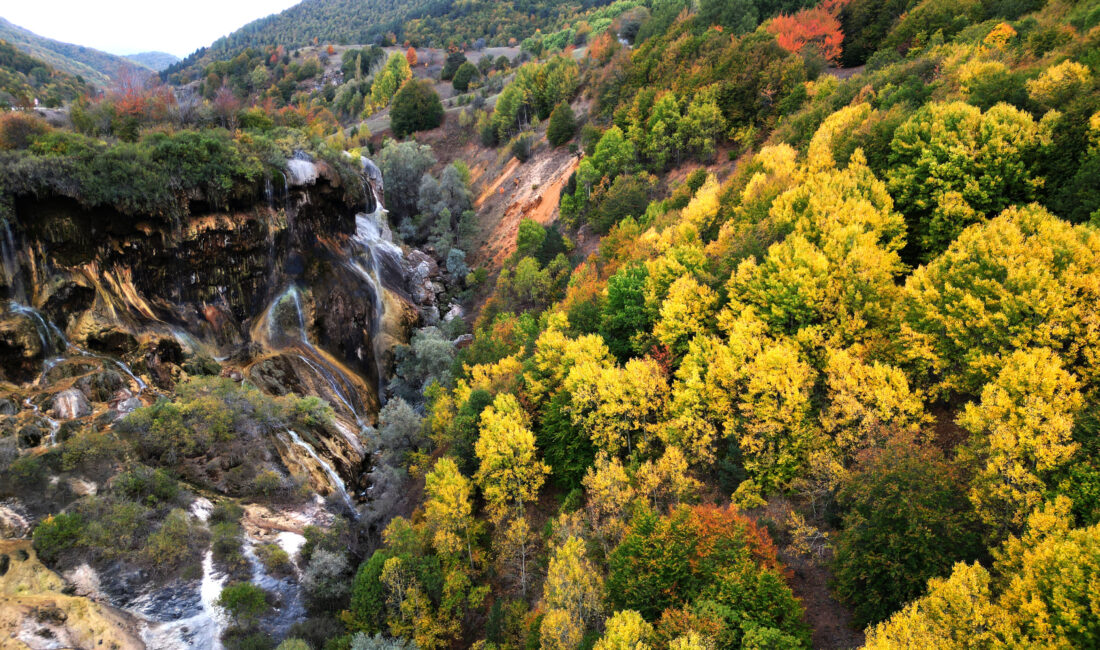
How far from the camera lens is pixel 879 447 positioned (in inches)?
915

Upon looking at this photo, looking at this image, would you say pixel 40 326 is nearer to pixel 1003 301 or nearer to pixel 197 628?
pixel 197 628

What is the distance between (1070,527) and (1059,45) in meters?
37.9

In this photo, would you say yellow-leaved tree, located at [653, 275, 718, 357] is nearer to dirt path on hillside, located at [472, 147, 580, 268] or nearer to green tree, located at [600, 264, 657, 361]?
green tree, located at [600, 264, 657, 361]

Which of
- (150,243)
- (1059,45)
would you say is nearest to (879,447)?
(1059,45)

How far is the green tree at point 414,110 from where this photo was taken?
97875 mm

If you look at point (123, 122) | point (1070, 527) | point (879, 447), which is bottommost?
point (879, 447)

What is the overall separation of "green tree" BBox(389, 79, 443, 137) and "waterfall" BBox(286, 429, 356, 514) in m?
73.9

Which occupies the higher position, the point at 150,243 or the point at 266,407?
the point at 150,243

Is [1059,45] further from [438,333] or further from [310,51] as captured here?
[310,51]

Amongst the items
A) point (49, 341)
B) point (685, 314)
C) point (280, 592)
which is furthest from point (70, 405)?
point (685, 314)

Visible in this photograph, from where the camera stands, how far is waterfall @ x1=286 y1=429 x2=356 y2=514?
37.8 metres

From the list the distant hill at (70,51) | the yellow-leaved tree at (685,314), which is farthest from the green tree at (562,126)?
the distant hill at (70,51)

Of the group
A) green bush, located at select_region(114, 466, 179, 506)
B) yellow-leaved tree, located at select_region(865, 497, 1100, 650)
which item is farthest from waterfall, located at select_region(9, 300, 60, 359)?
yellow-leaved tree, located at select_region(865, 497, 1100, 650)

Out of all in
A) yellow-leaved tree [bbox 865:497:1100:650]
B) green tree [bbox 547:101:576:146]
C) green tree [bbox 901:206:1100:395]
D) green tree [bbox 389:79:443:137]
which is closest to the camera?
yellow-leaved tree [bbox 865:497:1100:650]
